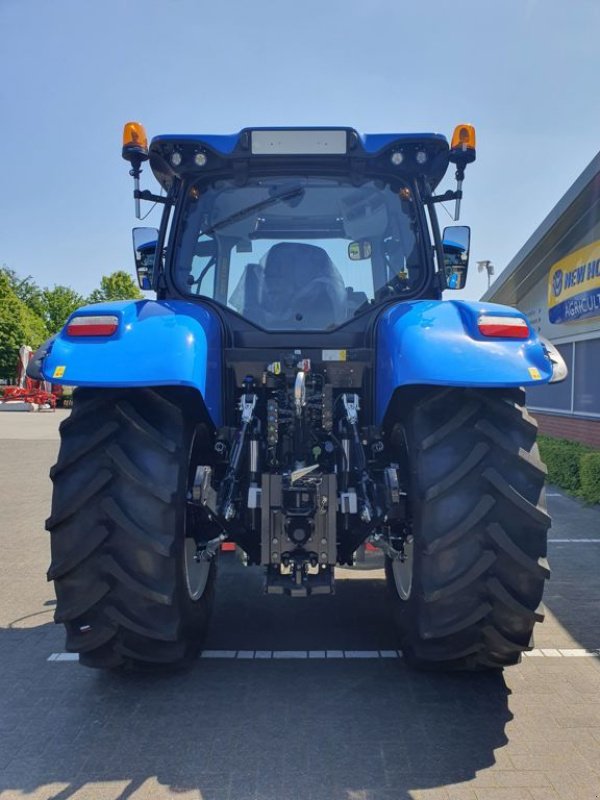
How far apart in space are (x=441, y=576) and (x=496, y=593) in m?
0.24

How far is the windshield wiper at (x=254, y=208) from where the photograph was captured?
3723 mm

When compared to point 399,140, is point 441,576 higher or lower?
lower

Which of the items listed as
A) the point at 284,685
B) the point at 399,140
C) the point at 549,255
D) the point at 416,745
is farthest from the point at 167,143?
the point at 549,255

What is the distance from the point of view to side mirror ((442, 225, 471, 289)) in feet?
13.0

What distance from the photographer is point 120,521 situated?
280 centimetres

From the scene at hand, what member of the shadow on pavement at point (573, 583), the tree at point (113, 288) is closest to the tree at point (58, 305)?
the tree at point (113, 288)

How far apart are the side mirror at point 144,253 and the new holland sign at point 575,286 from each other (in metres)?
7.81

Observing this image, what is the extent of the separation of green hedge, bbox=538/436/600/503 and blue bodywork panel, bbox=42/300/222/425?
6894mm

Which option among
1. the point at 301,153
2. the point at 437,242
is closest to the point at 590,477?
the point at 437,242

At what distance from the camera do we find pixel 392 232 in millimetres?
3838

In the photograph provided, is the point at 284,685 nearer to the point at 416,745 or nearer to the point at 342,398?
the point at 416,745

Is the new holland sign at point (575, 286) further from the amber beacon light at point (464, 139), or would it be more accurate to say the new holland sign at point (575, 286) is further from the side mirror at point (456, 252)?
the amber beacon light at point (464, 139)

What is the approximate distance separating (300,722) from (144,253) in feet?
9.54

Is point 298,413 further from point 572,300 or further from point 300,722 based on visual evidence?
point 572,300
